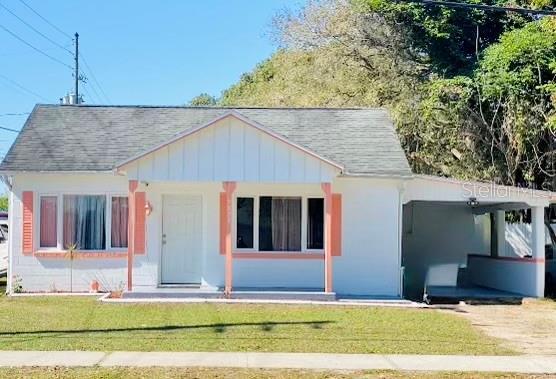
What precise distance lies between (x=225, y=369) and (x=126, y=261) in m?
9.07

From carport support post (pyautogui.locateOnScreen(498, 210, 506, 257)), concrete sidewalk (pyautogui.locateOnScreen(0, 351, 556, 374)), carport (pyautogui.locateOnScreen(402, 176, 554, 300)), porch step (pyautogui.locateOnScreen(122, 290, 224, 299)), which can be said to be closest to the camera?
concrete sidewalk (pyautogui.locateOnScreen(0, 351, 556, 374))

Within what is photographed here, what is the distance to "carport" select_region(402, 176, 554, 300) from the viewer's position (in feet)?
59.7

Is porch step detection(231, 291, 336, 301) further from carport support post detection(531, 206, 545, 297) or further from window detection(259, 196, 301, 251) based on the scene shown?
carport support post detection(531, 206, 545, 297)

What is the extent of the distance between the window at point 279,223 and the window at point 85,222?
161 inches

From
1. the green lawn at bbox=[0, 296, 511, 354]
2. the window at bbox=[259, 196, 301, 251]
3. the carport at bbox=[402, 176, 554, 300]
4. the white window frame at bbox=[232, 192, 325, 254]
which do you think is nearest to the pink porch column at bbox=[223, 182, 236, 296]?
the green lawn at bbox=[0, 296, 511, 354]

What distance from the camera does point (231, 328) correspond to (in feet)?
41.6

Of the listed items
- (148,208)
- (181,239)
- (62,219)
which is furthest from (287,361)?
(62,219)

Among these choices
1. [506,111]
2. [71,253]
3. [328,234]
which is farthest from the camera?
A: [506,111]

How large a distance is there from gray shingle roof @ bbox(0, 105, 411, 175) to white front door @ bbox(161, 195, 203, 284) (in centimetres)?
169

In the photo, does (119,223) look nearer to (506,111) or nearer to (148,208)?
(148,208)

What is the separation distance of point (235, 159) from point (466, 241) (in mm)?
9971

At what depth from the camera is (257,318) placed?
1392 cm

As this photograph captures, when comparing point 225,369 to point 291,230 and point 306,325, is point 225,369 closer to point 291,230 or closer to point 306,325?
point 306,325

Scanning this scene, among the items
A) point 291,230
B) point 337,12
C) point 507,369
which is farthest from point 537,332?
point 337,12
